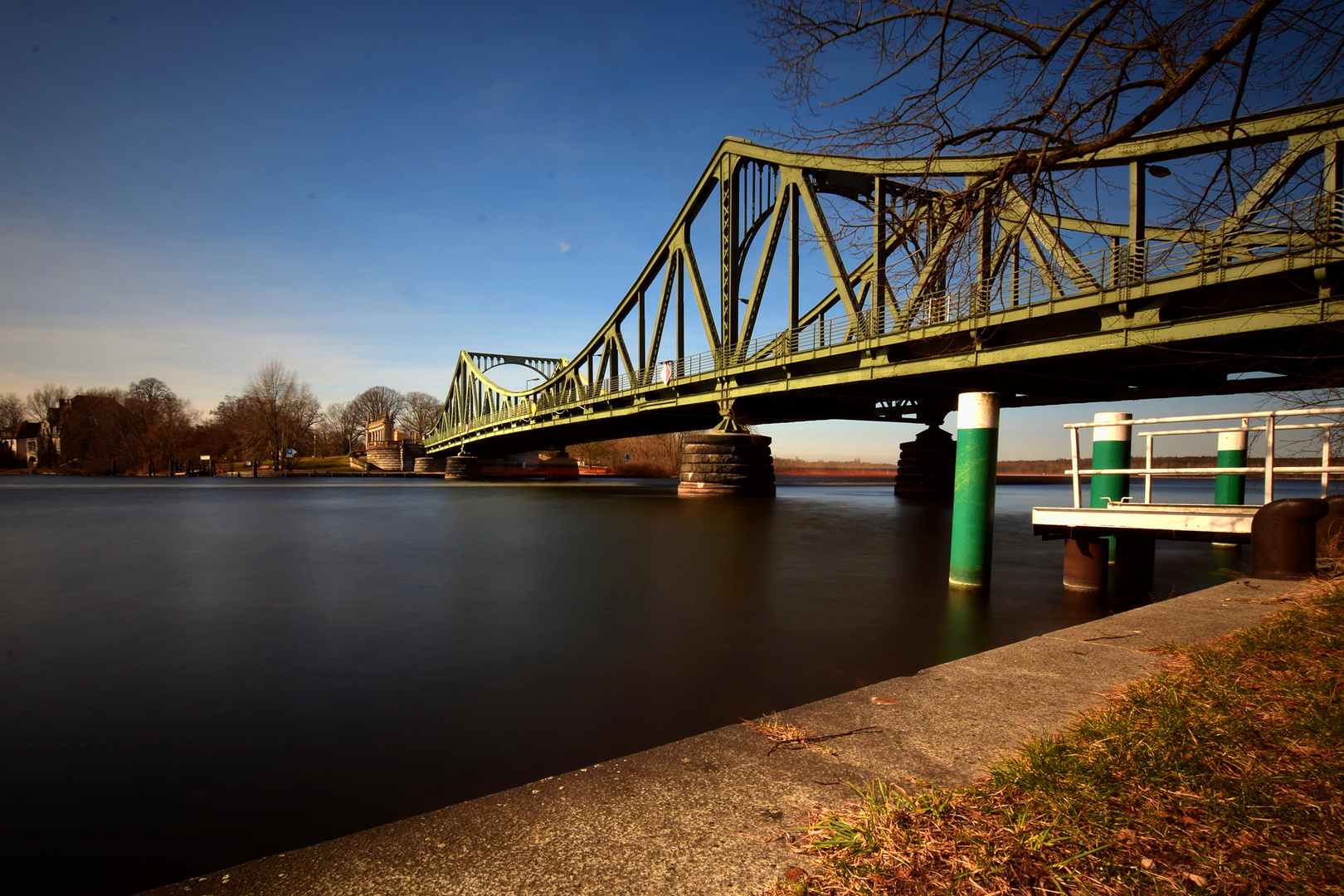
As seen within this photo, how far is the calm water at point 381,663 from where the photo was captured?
3.63 m

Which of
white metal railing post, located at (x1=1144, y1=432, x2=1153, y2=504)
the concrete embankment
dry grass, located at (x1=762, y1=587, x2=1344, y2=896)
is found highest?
white metal railing post, located at (x1=1144, y1=432, x2=1153, y2=504)

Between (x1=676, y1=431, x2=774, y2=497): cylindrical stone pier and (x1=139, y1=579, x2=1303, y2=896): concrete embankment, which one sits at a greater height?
(x1=676, y1=431, x2=774, y2=497): cylindrical stone pier

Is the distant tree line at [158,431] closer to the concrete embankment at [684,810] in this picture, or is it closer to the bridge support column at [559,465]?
the bridge support column at [559,465]

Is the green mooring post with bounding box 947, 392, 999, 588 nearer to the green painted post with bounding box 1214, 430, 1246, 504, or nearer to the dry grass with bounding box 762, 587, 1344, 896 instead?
the green painted post with bounding box 1214, 430, 1246, 504

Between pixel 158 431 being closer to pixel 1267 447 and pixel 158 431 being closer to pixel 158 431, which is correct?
pixel 158 431

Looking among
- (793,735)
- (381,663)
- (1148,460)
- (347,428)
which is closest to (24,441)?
(347,428)

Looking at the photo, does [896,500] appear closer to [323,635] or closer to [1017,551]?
[1017,551]

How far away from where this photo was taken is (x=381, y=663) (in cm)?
652

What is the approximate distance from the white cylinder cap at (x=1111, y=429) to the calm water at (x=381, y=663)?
95.3 inches

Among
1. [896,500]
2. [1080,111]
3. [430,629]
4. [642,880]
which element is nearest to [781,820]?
[642,880]

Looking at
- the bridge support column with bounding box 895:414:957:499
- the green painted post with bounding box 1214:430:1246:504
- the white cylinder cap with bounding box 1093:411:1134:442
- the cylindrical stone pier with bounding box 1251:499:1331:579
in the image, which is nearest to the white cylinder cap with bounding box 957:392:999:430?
the white cylinder cap with bounding box 1093:411:1134:442

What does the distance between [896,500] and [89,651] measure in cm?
3587

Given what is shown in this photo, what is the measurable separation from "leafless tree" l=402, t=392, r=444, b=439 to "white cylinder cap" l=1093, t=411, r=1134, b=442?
359ft

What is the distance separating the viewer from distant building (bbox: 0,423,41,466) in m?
109
